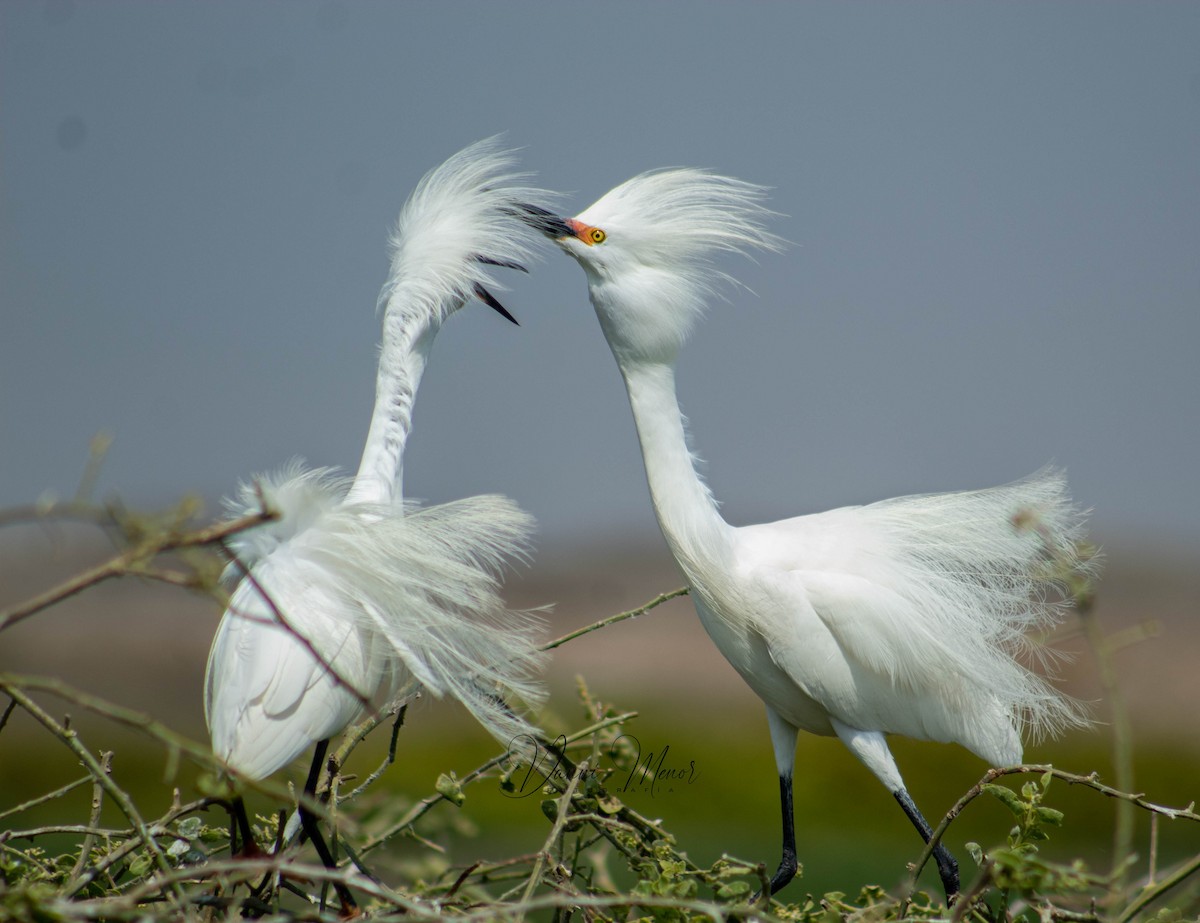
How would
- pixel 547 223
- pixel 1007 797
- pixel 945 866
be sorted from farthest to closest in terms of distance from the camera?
1. pixel 547 223
2. pixel 945 866
3. pixel 1007 797

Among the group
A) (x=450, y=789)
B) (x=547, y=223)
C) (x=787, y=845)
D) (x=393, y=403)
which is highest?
(x=547, y=223)

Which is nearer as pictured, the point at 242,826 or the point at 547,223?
the point at 242,826

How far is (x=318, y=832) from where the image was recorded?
80.7 inches

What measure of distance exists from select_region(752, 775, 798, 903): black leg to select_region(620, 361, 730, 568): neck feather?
58 cm

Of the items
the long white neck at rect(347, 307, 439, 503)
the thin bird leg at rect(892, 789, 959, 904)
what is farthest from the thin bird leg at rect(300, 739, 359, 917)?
the thin bird leg at rect(892, 789, 959, 904)

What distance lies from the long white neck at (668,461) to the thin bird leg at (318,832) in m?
0.81

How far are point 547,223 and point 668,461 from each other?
1.84ft

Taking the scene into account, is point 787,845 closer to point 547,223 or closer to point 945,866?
point 945,866

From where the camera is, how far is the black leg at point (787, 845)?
237cm

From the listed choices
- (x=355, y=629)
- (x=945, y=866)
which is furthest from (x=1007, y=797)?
(x=355, y=629)

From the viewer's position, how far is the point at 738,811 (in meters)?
8.27

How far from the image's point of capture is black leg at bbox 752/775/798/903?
2369 mm

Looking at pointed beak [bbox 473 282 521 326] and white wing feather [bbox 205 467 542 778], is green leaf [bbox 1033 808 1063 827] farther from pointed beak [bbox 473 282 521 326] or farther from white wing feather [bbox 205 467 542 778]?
pointed beak [bbox 473 282 521 326]

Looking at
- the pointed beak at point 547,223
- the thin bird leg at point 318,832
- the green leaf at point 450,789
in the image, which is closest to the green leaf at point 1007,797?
the green leaf at point 450,789
